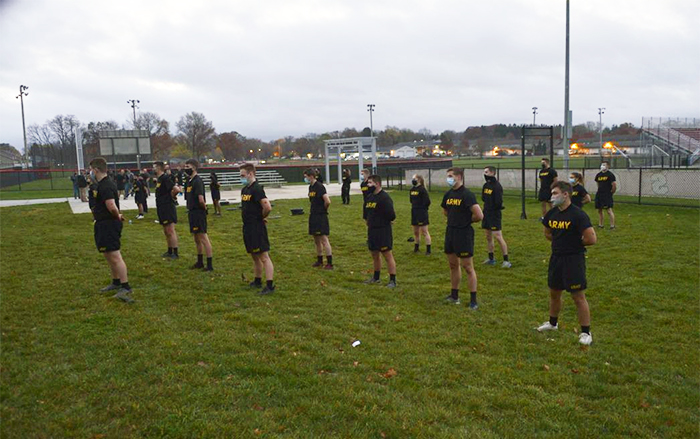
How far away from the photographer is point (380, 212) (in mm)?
8391

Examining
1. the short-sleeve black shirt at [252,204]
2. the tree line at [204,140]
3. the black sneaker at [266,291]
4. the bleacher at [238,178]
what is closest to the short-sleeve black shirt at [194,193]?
the short-sleeve black shirt at [252,204]

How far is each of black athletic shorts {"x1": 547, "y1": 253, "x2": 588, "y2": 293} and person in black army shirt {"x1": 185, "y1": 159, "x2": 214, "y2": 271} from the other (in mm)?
6076

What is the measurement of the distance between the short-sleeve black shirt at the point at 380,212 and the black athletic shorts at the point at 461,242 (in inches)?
52.2

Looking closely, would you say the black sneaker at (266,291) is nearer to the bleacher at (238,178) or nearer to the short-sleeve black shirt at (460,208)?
the short-sleeve black shirt at (460,208)

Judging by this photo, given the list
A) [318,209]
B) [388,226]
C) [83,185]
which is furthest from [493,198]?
[83,185]

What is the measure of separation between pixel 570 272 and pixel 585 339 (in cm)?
80

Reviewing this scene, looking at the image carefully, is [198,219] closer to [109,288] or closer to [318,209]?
[109,288]

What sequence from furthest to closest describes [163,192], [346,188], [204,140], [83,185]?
1. [204,140]
2. [83,185]
3. [346,188]
4. [163,192]

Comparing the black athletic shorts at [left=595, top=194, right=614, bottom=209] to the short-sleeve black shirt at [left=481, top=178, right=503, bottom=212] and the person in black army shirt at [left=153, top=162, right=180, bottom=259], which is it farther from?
the person in black army shirt at [left=153, top=162, right=180, bottom=259]

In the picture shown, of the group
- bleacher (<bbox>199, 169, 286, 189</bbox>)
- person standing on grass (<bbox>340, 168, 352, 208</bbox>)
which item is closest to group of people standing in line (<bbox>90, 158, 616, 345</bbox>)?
person standing on grass (<bbox>340, 168, 352, 208</bbox>)

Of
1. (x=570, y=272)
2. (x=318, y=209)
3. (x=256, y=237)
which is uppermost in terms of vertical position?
(x=318, y=209)

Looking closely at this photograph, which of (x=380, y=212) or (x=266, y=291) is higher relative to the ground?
(x=380, y=212)

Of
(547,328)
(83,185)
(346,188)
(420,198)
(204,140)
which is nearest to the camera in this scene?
(547,328)

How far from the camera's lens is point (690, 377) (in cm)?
508
